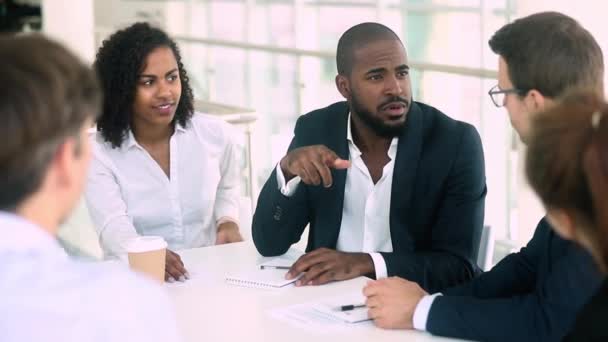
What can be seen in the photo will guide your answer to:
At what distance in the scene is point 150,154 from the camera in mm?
2746

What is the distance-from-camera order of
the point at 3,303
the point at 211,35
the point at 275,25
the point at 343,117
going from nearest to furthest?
the point at 3,303
the point at 343,117
the point at 275,25
the point at 211,35

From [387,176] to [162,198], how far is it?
0.70 m

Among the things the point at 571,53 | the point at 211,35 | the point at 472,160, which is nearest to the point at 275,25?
the point at 211,35

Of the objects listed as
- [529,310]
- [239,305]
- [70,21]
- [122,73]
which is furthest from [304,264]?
[70,21]

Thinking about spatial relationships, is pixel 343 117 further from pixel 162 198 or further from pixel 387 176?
pixel 162 198

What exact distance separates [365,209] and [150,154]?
70cm

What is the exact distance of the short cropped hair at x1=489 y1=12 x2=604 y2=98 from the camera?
5.79 ft

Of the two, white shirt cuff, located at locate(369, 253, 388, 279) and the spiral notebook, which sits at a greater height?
white shirt cuff, located at locate(369, 253, 388, 279)

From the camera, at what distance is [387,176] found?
7.93 feet

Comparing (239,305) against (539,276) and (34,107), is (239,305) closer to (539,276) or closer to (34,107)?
(539,276)

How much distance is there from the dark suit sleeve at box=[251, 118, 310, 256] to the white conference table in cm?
5

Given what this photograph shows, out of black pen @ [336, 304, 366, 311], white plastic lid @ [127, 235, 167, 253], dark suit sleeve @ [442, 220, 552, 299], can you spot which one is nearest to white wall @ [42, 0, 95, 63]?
white plastic lid @ [127, 235, 167, 253]

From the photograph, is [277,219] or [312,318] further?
[277,219]

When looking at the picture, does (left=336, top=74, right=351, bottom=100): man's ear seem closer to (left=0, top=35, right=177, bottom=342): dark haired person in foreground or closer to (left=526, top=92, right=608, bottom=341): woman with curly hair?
(left=526, top=92, right=608, bottom=341): woman with curly hair
